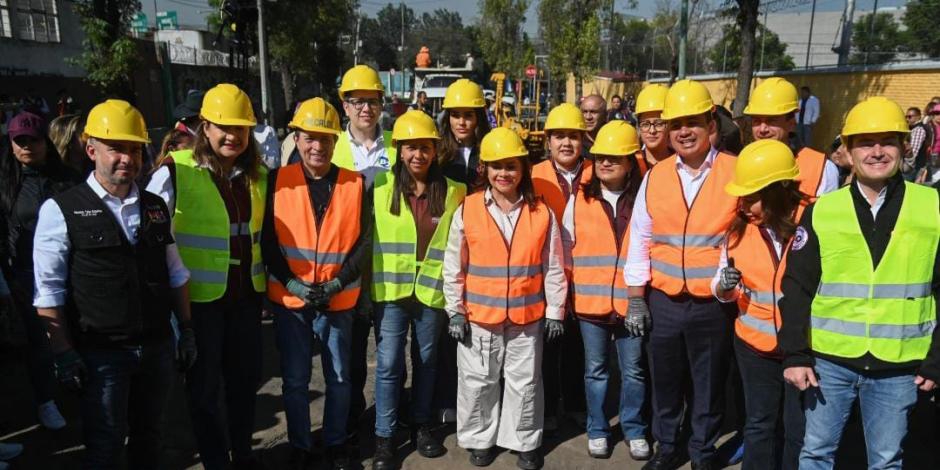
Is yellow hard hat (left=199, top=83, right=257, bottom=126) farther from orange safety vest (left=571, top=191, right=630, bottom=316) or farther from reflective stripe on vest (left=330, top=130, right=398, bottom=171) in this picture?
orange safety vest (left=571, top=191, right=630, bottom=316)

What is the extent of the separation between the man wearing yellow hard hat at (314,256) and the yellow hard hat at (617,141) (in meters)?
1.37

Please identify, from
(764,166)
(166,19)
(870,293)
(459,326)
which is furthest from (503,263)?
(166,19)

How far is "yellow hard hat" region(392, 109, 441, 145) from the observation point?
3.57 m

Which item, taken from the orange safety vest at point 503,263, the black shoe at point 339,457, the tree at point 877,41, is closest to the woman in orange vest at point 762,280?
the orange safety vest at point 503,263

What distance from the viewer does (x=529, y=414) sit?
3736 mm

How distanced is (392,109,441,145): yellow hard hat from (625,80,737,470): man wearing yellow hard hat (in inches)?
48.2

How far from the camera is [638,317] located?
3484 millimetres

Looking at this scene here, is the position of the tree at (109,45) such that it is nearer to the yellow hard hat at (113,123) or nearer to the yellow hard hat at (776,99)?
the yellow hard hat at (113,123)

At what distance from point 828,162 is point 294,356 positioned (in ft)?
10.4

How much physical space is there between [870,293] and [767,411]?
793 mm

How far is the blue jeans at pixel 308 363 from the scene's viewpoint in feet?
11.4

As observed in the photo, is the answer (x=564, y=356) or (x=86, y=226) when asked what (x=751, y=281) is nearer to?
(x=564, y=356)

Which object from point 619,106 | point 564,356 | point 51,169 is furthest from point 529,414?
point 619,106

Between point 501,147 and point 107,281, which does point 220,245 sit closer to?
point 107,281
